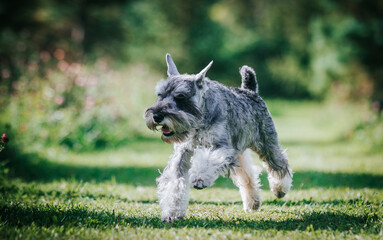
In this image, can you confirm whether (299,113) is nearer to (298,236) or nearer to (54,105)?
(54,105)

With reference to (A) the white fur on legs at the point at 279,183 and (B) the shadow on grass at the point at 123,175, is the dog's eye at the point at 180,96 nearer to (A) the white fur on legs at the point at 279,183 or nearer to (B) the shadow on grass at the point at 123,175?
(A) the white fur on legs at the point at 279,183

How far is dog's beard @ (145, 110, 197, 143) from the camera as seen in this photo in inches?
164

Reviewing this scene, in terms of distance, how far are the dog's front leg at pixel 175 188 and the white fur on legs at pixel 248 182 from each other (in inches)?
37.9

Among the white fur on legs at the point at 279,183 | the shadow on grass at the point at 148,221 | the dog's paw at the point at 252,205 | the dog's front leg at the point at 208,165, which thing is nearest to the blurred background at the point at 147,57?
the shadow on grass at the point at 148,221

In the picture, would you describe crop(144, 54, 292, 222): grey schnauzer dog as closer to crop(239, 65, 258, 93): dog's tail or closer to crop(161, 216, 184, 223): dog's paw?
crop(161, 216, 184, 223): dog's paw

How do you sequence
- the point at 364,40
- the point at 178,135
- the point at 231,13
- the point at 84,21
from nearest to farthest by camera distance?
the point at 178,135 → the point at 364,40 → the point at 84,21 → the point at 231,13

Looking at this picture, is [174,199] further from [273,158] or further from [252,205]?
[273,158]

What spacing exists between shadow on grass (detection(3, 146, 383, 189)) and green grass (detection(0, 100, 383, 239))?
0.8 inches

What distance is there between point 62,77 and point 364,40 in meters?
11.7

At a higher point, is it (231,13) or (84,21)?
(231,13)

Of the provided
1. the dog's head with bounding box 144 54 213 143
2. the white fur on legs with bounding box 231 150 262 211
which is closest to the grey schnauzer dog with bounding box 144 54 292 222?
the dog's head with bounding box 144 54 213 143

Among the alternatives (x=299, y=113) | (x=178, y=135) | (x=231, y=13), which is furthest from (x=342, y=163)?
(x=231, y=13)

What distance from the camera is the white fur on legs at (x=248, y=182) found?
5.19 m

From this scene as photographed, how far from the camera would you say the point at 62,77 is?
10531 mm
